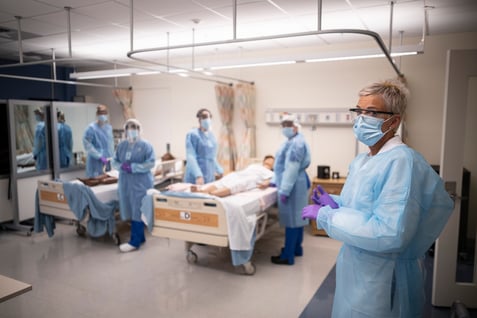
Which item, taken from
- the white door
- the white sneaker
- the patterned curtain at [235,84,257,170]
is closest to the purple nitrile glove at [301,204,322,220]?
the white door

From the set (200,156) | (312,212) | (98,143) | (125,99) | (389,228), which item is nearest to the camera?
(389,228)

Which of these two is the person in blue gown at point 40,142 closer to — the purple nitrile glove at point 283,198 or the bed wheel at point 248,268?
the bed wheel at point 248,268

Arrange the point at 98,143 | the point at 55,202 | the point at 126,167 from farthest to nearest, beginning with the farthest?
1. the point at 98,143
2. the point at 55,202
3. the point at 126,167

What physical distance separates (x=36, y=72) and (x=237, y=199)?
567 centimetres

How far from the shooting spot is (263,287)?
365 centimetres

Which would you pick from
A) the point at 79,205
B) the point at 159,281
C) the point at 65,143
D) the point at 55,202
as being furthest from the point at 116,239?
the point at 65,143

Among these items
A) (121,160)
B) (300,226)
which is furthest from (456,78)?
(121,160)

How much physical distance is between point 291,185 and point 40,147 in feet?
13.6

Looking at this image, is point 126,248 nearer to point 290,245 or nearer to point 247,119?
point 290,245

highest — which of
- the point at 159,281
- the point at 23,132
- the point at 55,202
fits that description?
the point at 23,132

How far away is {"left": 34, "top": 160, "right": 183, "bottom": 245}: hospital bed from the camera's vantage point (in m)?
4.52

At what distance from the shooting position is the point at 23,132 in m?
5.67

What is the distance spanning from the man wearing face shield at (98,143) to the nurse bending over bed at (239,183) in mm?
2178

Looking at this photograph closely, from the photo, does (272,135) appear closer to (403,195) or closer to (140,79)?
(140,79)
